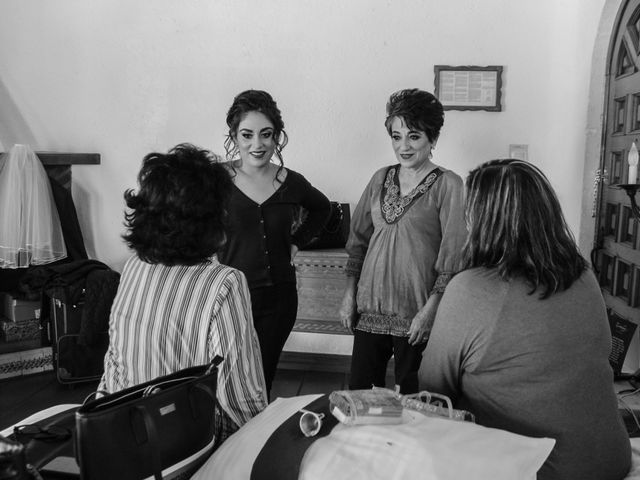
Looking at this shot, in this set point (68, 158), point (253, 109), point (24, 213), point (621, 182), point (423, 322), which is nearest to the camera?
point (423, 322)

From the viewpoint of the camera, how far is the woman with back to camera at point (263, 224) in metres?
2.05

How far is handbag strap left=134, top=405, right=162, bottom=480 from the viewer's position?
1.01m

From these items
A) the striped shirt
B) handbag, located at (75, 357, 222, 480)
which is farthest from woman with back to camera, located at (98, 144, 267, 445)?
handbag, located at (75, 357, 222, 480)

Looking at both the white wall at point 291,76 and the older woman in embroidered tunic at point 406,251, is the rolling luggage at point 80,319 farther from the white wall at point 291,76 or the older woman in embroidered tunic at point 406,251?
the older woman in embroidered tunic at point 406,251

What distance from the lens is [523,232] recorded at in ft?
4.22

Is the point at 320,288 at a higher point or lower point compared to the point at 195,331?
lower

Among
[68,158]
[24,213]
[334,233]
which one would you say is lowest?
[334,233]

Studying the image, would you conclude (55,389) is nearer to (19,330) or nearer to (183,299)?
(19,330)

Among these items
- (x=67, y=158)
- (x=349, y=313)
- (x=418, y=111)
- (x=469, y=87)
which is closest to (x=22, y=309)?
(x=67, y=158)

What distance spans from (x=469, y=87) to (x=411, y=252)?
1541mm

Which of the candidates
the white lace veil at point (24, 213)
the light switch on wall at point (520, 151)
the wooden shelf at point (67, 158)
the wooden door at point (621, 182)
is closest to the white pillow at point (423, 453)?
the wooden door at point (621, 182)

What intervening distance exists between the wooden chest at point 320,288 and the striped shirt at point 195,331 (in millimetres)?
1780

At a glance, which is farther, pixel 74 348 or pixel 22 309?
pixel 22 309

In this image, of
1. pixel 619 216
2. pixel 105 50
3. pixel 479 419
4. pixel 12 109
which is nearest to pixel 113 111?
pixel 105 50
